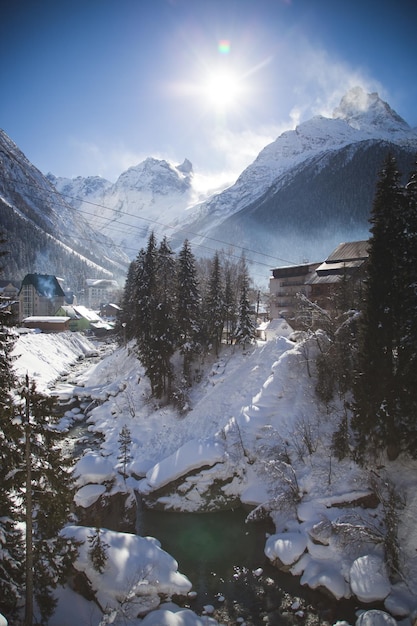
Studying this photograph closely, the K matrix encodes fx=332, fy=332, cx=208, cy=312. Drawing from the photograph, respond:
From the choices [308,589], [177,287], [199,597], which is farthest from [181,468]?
[177,287]

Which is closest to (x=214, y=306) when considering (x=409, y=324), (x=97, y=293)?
(x=409, y=324)

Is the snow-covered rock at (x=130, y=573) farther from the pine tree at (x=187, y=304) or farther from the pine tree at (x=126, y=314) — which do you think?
the pine tree at (x=126, y=314)

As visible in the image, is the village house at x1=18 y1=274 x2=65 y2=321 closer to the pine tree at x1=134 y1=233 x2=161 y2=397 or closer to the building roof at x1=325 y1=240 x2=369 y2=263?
the pine tree at x1=134 y1=233 x2=161 y2=397

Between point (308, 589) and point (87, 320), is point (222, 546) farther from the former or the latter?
point (87, 320)

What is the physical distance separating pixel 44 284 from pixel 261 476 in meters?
99.5

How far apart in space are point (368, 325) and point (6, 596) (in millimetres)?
20329

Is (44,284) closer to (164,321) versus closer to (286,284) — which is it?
(286,284)

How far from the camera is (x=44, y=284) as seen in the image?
4097 inches

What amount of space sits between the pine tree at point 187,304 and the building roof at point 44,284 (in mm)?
79761

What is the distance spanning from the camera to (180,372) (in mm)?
40219

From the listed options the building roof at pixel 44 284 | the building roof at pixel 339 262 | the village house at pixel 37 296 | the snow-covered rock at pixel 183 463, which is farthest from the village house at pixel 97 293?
the snow-covered rock at pixel 183 463

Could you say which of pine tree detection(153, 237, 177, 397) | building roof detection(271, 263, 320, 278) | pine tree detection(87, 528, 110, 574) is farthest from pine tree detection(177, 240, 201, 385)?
building roof detection(271, 263, 320, 278)

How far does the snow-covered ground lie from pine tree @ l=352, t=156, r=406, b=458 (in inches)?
123

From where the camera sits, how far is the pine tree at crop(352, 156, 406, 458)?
19.1m
